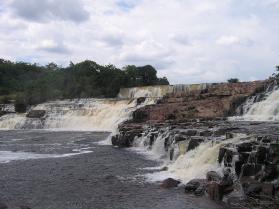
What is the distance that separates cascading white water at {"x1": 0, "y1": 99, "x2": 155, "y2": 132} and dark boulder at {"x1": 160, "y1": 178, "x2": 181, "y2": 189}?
30.2 meters

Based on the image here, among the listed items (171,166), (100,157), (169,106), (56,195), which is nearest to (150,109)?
(169,106)

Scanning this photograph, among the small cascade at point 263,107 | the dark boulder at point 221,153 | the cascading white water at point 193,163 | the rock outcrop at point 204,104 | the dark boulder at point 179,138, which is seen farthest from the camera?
the rock outcrop at point 204,104

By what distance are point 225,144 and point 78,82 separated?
62245 millimetres

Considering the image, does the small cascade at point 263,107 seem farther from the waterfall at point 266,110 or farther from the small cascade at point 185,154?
the small cascade at point 185,154

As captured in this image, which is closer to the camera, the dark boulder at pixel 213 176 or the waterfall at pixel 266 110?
the dark boulder at pixel 213 176

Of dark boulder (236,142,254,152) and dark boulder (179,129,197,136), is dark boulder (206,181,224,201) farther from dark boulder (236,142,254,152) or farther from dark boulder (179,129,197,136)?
dark boulder (179,129,197,136)

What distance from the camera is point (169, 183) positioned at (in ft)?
65.4

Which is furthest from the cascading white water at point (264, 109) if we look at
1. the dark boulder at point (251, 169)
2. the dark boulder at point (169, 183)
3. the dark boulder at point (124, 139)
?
the dark boulder at point (169, 183)

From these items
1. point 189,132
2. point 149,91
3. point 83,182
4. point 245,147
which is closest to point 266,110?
point 189,132

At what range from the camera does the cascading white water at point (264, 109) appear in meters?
37.5

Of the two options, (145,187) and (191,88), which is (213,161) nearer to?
(145,187)

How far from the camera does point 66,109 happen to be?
58406 mm

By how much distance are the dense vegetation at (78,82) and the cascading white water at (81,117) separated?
33.2 ft

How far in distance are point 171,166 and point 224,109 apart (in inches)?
801
